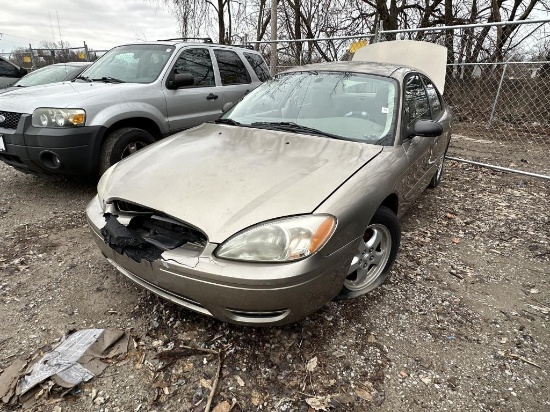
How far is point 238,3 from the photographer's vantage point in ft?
58.6

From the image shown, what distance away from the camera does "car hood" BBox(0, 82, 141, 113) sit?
148 inches

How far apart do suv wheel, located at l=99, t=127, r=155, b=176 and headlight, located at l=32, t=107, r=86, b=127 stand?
0.40m

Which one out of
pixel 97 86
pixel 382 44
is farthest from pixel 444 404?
pixel 382 44

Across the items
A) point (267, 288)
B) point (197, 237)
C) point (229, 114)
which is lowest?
point (267, 288)

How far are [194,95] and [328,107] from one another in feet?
8.15

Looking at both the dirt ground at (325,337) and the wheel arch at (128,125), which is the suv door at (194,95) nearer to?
the wheel arch at (128,125)

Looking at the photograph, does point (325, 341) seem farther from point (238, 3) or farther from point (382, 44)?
point (238, 3)

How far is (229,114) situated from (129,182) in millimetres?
1400

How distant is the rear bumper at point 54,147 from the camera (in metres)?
3.68

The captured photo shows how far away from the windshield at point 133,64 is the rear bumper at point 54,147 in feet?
3.63

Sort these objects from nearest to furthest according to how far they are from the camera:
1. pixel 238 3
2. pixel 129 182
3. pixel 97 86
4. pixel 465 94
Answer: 1. pixel 129 182
2. pixel 97 86
3. pixel 465 94
4. pixel 238 3

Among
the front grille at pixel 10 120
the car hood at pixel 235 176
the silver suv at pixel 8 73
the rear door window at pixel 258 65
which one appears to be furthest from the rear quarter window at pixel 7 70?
the car hood at pixel 235 176

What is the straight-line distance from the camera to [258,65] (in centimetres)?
592

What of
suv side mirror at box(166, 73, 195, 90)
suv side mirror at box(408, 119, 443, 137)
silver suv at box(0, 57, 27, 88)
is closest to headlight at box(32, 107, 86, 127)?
suv side mirror at box(166, 73, 195, 90)
